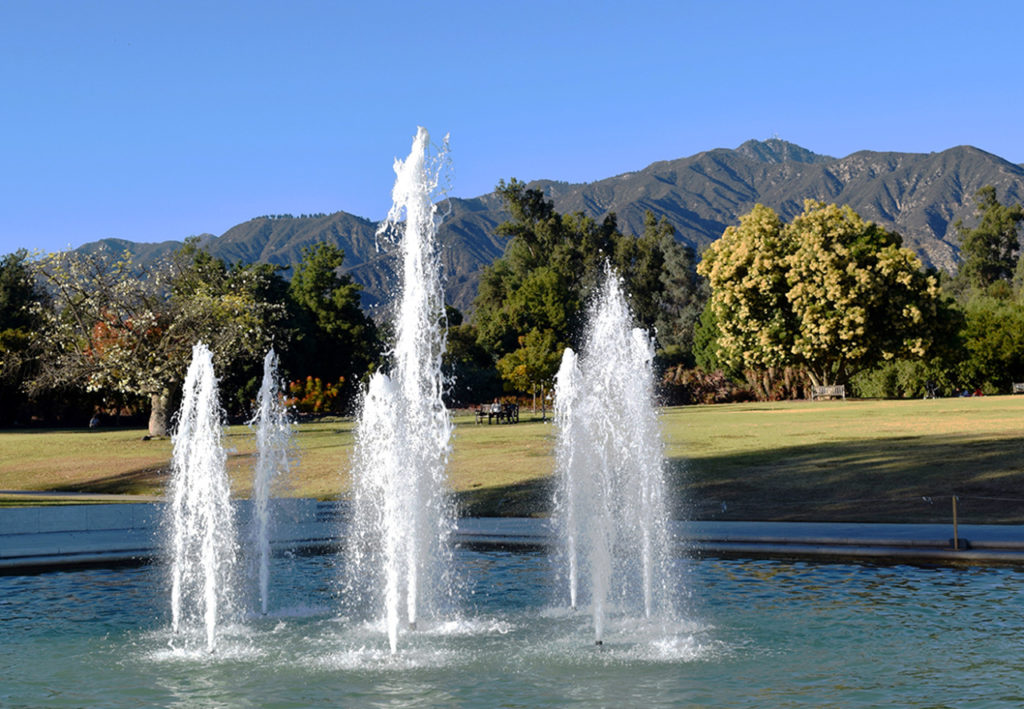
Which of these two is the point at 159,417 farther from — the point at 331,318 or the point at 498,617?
the point at 331,318

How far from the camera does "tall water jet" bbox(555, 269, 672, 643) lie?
12.2 metres

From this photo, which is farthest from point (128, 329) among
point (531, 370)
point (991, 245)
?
point (991, 245)

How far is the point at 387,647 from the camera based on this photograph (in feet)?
34.5

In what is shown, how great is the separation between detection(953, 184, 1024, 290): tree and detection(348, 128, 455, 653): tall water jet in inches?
4287

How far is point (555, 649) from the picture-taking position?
33.5 ft

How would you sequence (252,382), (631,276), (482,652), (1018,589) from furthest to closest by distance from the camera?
1. (631,276)
2. (252,382)
3. (1018,589)
4. (482,652)

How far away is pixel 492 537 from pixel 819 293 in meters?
37.7

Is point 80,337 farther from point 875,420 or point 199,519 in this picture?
point 875,420

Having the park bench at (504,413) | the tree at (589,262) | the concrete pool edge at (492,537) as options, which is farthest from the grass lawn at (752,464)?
the tree at (589,262)

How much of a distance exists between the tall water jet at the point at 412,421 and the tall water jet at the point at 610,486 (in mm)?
1879

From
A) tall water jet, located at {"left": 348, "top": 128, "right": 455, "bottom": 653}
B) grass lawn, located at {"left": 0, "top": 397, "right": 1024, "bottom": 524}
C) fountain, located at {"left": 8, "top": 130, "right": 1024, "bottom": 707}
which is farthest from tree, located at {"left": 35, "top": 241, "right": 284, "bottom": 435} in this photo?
tall water jet, located at {"left": 348, "top": 128, "right": 455, "bottom": 653}

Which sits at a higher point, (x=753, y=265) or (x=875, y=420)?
(x=753, y=265)

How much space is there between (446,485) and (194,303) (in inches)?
824

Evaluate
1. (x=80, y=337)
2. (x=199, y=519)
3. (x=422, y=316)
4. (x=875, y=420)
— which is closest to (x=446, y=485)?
(x=199, y=519)
